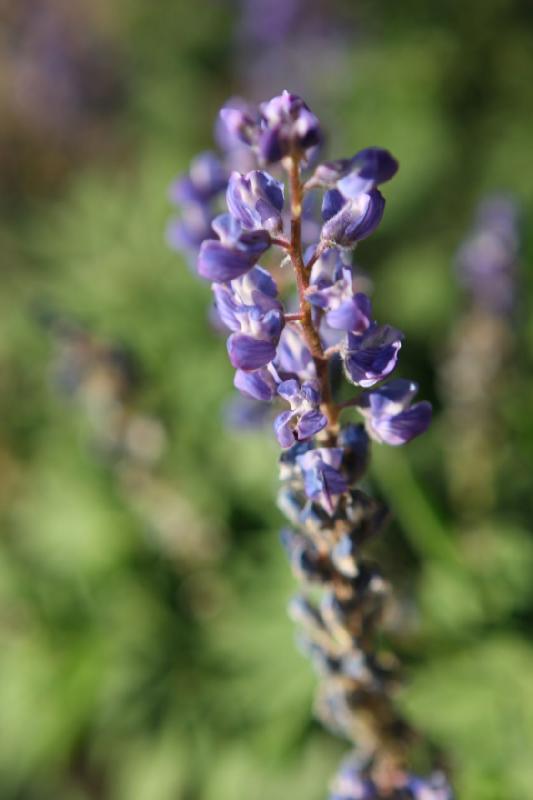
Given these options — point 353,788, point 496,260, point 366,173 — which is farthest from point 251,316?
point 496,260

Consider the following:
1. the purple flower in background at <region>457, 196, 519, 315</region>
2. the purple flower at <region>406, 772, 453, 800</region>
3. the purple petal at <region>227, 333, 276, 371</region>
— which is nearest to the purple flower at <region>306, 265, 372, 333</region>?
the purple petal at <region>227, 333, 276, 371</region>

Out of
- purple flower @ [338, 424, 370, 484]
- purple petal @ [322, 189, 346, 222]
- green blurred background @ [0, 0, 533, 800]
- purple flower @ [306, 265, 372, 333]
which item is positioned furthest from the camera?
green blurred background @ [0, 0, 533, 800]

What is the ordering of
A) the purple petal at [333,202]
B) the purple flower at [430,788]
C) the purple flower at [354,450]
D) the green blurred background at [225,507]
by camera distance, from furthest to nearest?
the green blurred background at [225,507] < the purple flower at [430,788] < the purple flower at [354,450] < the purple petal at [333,202]

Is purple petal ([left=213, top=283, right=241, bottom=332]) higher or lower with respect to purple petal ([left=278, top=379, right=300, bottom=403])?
higher

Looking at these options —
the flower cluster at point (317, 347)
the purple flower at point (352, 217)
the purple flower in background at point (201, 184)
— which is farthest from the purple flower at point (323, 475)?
the purple flower in background at point (201, 184)

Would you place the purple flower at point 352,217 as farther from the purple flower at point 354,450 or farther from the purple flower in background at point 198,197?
the purple flower in background at point 198,197

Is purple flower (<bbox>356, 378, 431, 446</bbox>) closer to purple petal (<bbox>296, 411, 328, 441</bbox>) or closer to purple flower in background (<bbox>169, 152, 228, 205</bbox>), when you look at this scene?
purple petal (<bbox>296, 411, 328, 441</bbox>)
